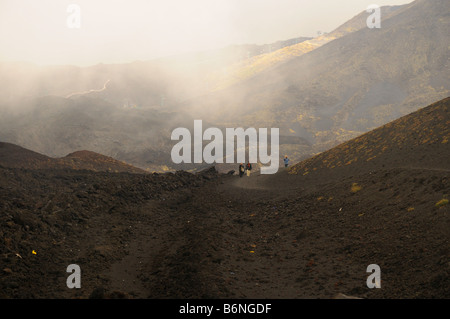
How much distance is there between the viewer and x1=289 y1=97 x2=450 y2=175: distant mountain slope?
64.5 ft

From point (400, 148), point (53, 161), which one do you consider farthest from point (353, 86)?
point (400, 148)

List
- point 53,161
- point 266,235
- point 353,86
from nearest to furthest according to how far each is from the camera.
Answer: point 266,235 < point 53,161 < point 353,86

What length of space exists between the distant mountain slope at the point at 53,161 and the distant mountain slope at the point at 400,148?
28.9 m

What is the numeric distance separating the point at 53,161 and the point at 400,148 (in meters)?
39.3

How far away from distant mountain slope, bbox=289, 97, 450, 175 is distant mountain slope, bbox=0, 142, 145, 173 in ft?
94.8

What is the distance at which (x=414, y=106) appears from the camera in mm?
95312

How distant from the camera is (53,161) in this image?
153ft

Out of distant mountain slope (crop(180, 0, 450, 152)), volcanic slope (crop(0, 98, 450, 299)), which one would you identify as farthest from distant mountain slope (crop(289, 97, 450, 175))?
distant mountain slope (crop(180, 0, 450, 152))

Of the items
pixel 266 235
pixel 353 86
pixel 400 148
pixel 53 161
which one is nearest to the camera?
pixel 266 235

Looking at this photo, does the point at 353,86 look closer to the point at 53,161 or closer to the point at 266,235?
the point at 53,161

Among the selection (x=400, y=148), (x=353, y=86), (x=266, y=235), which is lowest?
(x=266, y=235)

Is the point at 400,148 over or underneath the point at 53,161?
underneath

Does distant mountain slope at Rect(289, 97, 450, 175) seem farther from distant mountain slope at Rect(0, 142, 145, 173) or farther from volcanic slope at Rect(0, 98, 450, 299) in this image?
distant mountain slope at Rect(0, 142, 145, 173)

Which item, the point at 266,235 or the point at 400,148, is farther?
the point at 400,148
